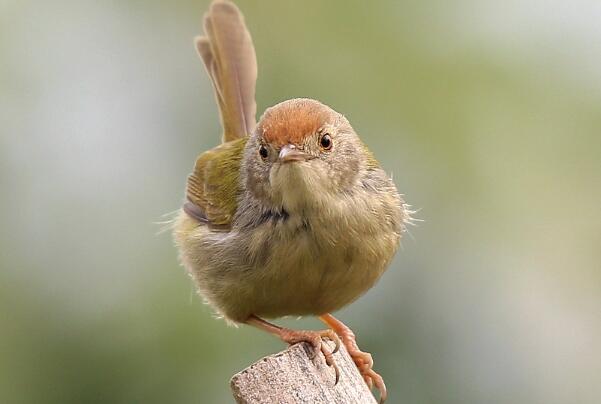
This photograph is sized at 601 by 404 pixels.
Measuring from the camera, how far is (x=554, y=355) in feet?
17.3

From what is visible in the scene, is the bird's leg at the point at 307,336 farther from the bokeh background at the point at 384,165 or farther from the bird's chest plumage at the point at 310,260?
the bokeh background at the point at 384,165

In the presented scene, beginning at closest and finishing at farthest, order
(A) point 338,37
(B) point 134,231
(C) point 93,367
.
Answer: (C) point 93,367 → (B) point 134,231 → (A) point 338,37

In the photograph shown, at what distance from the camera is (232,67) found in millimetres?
5164

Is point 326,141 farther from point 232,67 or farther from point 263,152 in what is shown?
point 232,67

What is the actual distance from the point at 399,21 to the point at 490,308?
1497mm

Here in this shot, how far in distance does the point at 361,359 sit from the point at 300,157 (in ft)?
2.91

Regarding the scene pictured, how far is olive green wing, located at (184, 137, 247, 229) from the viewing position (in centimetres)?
439

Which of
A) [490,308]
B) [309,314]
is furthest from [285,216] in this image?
[490,308]

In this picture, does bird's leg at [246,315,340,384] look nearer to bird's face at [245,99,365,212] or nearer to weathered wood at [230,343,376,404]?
weathered wood at [230,343,376,404]

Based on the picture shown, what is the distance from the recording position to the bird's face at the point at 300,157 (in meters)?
3.84

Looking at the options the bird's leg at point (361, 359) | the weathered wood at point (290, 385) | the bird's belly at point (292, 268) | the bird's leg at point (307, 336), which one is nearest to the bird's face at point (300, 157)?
the bird's belly at point (292, 268)

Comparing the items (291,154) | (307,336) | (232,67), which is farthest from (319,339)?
(232,67)

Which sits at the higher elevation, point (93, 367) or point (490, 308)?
point (490, 308)

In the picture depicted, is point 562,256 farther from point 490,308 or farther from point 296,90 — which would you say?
point 296,90
